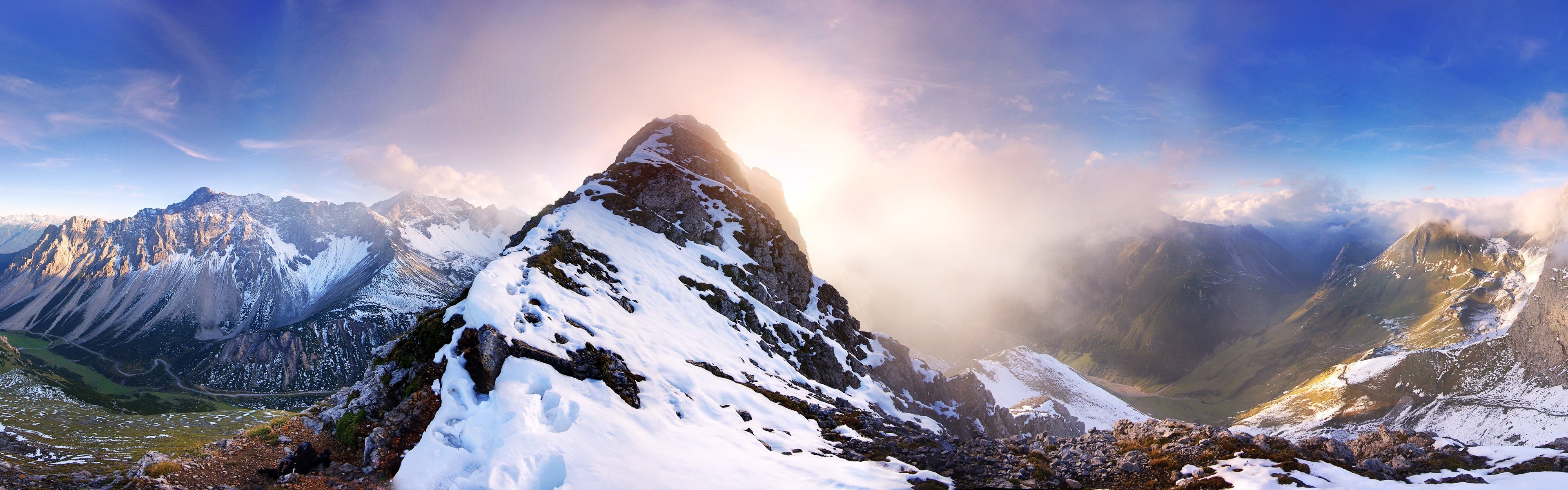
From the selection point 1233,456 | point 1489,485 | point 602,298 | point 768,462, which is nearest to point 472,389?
point 768,462

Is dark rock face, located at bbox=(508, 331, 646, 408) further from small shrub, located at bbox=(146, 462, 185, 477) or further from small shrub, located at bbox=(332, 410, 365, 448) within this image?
small shrub, located at bbox=(146, 462, 185, 477)

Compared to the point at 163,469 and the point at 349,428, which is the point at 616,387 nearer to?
the point at 349,428

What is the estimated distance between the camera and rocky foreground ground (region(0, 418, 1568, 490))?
49.3 ft

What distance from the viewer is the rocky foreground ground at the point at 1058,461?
15031 mm

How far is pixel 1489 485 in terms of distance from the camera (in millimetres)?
17438

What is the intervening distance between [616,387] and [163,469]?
489 inches

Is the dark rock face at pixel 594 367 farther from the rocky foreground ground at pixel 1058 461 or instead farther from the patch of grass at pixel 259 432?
the patch of grass at pixel 259 432

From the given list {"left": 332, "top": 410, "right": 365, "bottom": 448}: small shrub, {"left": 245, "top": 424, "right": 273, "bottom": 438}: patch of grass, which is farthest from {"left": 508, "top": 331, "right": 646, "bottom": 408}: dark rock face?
{"left": 245, "top": 424, "right": 273, "bottom": 438}: patch of grass

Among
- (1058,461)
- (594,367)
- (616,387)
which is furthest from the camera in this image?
(1058,461)

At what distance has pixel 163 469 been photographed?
14062mm

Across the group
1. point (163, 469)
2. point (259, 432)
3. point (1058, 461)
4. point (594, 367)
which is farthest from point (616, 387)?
point (1058, 461)

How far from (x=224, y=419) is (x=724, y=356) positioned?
14046 centimetres

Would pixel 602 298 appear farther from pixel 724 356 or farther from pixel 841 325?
pixel 841 325

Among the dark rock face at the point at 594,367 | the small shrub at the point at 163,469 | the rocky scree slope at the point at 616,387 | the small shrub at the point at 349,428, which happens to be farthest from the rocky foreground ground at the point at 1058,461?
the dark rock face at the point at 594,367
